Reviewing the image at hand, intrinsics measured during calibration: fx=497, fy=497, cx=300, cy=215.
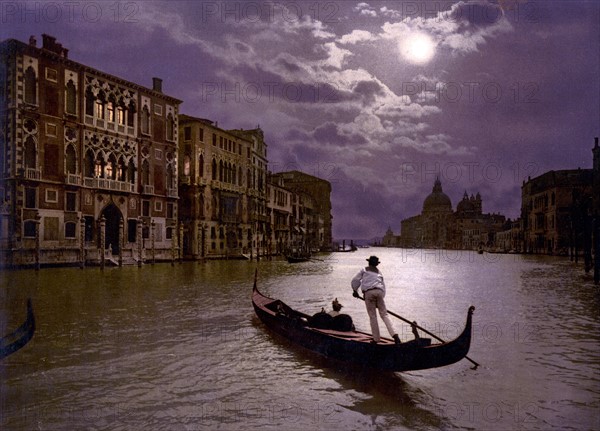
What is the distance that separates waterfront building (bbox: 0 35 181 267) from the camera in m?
25.8

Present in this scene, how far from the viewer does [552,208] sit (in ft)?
213

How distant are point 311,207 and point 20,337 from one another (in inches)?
3002

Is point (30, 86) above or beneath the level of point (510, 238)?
above

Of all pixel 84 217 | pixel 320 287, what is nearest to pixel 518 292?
pixel 320 287

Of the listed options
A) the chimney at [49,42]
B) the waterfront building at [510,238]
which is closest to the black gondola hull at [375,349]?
the chimney at [49,42]

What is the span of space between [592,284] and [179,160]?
1183 inches

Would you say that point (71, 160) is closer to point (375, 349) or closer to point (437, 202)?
point (375, 349)

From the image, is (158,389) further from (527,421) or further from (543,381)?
(543,381)

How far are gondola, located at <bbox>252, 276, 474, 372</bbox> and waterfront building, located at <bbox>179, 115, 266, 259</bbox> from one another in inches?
1262

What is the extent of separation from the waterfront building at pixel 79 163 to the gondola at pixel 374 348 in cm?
1840

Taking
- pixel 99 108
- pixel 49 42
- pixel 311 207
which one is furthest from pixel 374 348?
pixel 311 207

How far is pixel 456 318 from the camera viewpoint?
13.5 metres

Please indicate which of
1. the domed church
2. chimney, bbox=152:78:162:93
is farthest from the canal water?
the domed church

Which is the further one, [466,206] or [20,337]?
[466,206]
